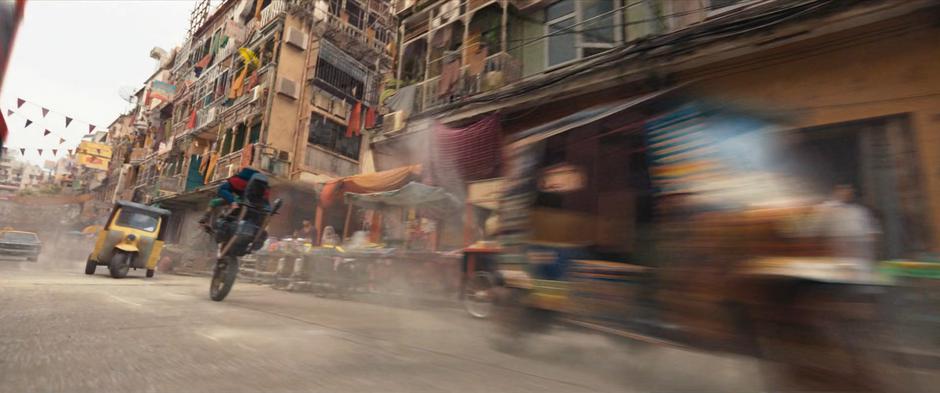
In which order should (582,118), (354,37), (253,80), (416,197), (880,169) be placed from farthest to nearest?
(253,80), (354,37), (416,197), (880,169), (582,118)

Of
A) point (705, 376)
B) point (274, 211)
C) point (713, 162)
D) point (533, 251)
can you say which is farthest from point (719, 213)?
point (274, 211)

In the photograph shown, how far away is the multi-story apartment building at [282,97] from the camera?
58.9 ft

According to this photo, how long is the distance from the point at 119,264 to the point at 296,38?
41.9 ft

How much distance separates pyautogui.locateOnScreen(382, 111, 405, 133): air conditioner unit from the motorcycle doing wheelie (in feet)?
20.2

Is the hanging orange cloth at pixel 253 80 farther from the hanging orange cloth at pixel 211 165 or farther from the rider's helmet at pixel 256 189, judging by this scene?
the rider's helmet at pixel 256 189

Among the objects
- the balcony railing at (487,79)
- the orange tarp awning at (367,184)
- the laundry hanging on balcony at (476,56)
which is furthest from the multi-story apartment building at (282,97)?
the balcony railing at (487,79)

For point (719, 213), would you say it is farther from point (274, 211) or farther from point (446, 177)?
point (446, 177)

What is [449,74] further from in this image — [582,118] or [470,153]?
[582,118]

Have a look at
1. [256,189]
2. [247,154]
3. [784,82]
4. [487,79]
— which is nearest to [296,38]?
[247,154]

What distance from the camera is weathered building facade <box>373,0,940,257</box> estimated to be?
5.27 metres

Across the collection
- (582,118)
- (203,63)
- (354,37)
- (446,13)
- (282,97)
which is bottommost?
(582,118)

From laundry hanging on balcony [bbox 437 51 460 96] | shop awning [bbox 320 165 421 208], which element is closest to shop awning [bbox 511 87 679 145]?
shop awning [bbox 320 165 421 208]

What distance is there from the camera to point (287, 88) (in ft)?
59.0

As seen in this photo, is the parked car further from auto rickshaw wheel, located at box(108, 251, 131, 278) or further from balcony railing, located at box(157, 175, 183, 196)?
auto rickshaw wheel, located at box(108, 251, 131, 278)
